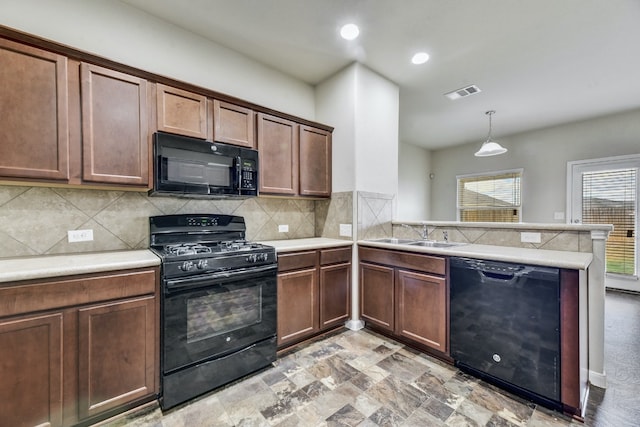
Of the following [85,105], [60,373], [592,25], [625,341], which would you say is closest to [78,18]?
[85,105]

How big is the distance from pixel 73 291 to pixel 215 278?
2.40 ft

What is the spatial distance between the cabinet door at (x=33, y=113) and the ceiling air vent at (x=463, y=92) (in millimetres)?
3994

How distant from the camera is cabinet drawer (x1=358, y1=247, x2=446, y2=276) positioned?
223cm

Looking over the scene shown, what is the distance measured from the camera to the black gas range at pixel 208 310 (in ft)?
5.70

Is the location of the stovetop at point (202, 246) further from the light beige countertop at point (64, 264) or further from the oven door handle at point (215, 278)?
the light beige countertop at point (64, 264)

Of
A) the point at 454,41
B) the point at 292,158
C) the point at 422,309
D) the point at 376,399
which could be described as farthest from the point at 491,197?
the point at 376,399

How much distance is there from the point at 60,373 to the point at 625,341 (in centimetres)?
439

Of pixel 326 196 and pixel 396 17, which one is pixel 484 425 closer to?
pixel 326 196

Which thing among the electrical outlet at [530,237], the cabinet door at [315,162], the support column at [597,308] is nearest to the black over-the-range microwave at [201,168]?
the cabinet door at [315,162]

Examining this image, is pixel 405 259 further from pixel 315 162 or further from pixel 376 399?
pixel 315 162

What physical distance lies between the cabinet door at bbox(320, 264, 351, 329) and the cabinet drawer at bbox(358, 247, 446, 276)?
261 millimetres

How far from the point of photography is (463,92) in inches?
146

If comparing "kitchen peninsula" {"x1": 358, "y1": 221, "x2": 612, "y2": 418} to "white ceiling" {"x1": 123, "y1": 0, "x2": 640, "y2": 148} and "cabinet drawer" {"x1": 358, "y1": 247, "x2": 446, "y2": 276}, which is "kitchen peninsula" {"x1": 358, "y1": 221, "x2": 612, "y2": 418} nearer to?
"cabinet drawer" {"x1": 358, "y1": 247, "x2": 446, "y2": 276}

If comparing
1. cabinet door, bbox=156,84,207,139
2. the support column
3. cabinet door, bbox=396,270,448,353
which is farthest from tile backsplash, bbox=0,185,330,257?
the support column
